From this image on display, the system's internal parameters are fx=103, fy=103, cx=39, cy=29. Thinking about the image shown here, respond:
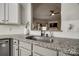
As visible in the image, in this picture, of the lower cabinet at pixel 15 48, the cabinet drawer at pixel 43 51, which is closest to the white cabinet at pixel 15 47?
the lower cabinet at pixel 15 48

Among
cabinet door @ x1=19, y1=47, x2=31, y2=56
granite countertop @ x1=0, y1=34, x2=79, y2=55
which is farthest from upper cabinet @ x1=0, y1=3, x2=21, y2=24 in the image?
cabinet door @ x1=19, y1=47, x2=31, y2=56

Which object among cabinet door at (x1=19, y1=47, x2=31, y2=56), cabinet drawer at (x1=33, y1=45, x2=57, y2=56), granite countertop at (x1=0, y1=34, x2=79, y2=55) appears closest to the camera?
granite countertop at (x1=0, y1=34, x2=79, y2=55)

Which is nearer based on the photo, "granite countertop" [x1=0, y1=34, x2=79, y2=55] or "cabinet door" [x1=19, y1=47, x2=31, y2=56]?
"granite countertop" [x1=0, y1=34, x2=79, y2=55]

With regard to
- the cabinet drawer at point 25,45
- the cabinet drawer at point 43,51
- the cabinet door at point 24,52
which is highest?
the cabinet drawer at point 25,45

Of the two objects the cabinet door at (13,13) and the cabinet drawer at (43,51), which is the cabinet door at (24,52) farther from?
the cabinet door at (13,13)

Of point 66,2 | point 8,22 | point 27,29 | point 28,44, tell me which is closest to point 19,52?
point 28,44

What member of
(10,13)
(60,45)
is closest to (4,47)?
(10,13)

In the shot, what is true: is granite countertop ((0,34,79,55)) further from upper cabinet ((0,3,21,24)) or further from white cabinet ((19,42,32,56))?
upper cabinet ((0,3,21,24))

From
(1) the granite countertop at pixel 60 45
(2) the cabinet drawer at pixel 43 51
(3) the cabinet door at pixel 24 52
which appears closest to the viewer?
(1) the granite countertop at pixel 60 45

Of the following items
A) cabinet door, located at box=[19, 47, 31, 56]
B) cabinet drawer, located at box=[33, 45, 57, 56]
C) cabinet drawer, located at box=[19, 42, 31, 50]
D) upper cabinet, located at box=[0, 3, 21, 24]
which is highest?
upper cabinet, located at box=[0, 3, 21, 24]

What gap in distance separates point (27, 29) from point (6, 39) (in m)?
0.28

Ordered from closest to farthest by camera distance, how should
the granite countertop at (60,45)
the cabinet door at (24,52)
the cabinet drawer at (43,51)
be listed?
the granite countertop at (60,45)
the cabinet drawer at (43,51)
the cabinet door at (24,52)

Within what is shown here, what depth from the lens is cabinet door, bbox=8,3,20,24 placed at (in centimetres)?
127

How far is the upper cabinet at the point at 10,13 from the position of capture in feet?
4.13
